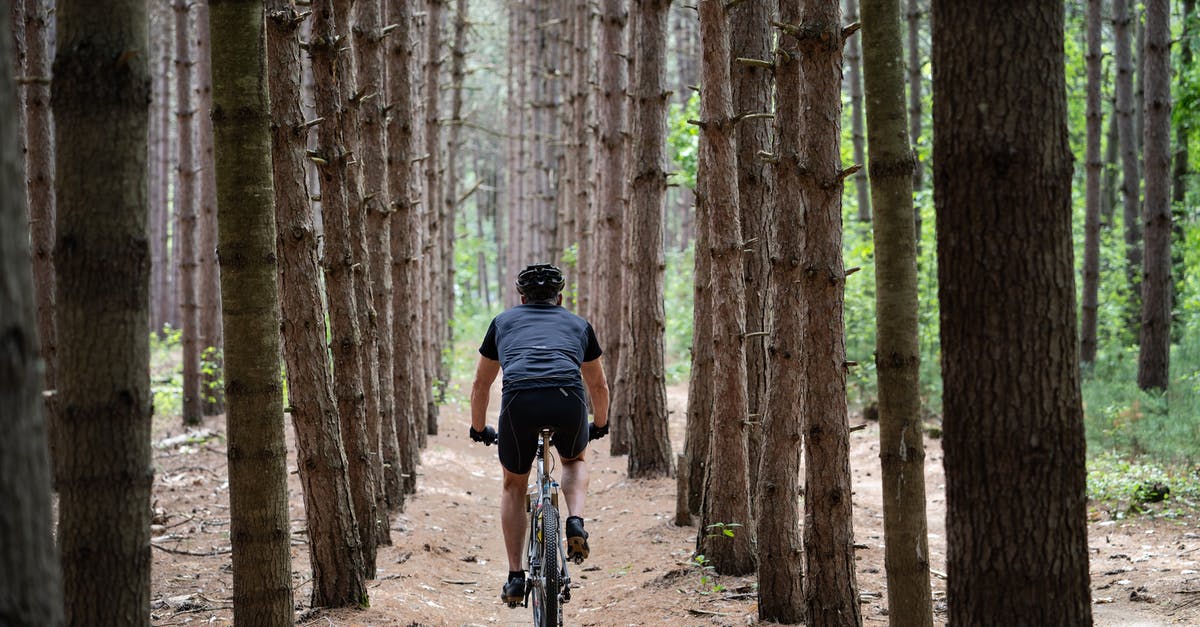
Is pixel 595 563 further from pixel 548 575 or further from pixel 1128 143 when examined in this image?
pixel 1128 143

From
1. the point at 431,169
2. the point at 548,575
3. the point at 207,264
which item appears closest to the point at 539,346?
the point at 548,575

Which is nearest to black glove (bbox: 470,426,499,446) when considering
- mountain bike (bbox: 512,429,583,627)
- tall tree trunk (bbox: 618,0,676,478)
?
mountain bike (bbox: 512,429,583,627)

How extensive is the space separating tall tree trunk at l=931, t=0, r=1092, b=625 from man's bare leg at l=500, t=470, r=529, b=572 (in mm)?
3445

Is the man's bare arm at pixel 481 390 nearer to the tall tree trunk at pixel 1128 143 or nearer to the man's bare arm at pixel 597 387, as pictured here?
the man's bare arm at pixel 597 387

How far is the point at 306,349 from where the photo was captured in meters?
6.04

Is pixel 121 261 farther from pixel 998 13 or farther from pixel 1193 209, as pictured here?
pixel 1193 209

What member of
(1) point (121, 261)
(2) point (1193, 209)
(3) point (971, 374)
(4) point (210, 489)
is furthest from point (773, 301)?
(2) point (1193, 209)

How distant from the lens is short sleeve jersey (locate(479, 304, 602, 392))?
20.1 feet

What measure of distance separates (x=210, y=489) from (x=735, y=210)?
703 cm

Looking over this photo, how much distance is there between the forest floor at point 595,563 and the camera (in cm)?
650

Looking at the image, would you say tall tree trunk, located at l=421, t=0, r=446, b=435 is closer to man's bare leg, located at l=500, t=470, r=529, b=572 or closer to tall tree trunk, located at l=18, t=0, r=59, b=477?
tall tree trunk, located at l=18, t=0, r=59, b=477

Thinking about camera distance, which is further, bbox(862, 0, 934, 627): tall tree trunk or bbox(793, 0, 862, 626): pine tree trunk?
bbox(793, 0, 862, 626): pine tree trunk

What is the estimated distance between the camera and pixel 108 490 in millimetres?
3080

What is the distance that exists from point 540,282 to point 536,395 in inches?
36.1
